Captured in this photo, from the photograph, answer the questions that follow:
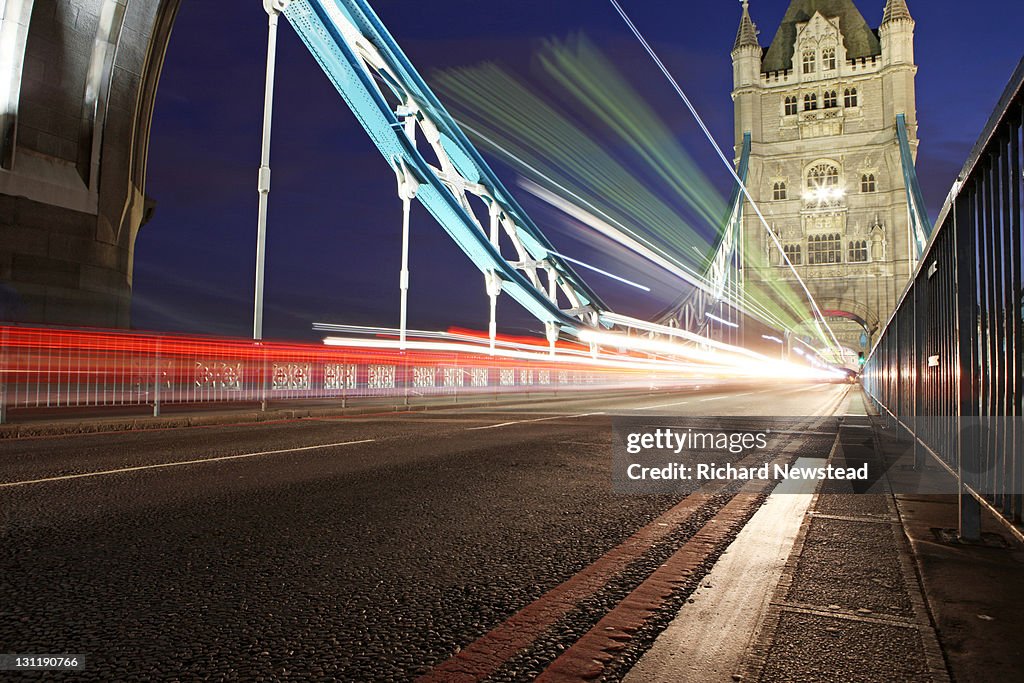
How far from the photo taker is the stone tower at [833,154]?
196 feet

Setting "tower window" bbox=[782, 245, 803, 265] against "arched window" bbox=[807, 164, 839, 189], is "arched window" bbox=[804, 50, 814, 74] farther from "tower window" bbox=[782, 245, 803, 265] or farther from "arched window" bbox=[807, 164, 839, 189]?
"tower window" bbox=[782, 245, 803, 265]

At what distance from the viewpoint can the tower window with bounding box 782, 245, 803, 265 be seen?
6234 centimetres

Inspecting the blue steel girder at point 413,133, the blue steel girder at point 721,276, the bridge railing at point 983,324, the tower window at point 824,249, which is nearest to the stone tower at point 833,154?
the tower window at point 824,249

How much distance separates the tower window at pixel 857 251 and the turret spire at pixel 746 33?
877 inches

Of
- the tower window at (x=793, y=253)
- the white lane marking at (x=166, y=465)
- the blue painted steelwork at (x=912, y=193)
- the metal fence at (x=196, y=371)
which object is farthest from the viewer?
the tower window at (x=793, y=253)

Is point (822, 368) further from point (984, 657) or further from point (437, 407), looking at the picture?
point (984, 657)

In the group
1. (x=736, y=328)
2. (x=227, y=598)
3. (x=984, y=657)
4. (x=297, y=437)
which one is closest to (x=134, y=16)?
(x=297, y=437)

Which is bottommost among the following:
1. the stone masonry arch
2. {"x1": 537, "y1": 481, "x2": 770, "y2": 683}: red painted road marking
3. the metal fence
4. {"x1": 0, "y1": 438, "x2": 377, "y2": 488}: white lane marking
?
{"x1": 537, "y1": 481, "x2": 770, "y2": 683}: red painted road marking

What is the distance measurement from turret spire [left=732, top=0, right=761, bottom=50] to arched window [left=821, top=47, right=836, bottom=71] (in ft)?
20.8

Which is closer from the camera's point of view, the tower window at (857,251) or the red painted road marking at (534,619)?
the red painted road marking at (534,619)

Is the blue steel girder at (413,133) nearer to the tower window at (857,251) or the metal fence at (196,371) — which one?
the metal fence at (196,371)

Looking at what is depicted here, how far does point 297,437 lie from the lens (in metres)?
7.94

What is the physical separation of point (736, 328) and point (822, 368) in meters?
9.03

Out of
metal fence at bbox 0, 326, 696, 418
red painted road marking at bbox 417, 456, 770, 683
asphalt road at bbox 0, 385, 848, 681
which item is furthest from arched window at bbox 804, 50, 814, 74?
red painted road marking at bbox 417, 456, 770, 683
